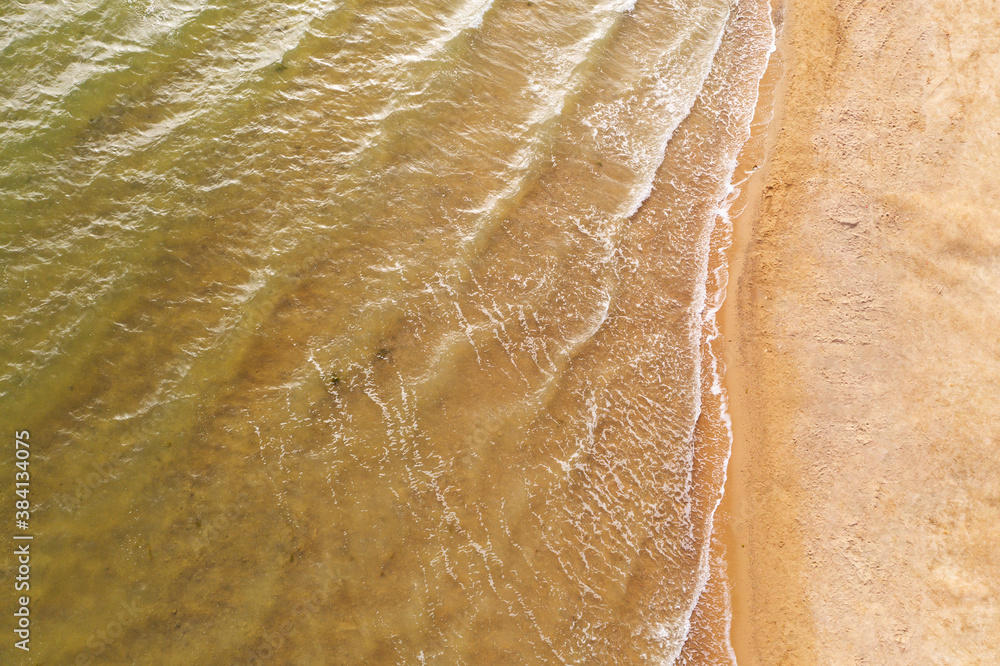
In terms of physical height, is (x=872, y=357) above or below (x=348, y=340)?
above

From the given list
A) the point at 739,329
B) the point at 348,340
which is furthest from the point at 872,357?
the point at 348,340

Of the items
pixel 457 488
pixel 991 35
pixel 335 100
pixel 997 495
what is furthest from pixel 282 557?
pixel 991 35

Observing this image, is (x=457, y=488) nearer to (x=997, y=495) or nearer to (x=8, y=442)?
(x=8, y=442)

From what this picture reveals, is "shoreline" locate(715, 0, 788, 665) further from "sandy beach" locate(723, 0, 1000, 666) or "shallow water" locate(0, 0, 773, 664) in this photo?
"shallow water" locate(0, 0, 773, 664)

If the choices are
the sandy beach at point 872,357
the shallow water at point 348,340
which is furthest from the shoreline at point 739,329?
the shallow water at point 348,340

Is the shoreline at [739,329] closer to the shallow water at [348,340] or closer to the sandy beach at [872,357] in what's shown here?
the sandy beach at [872,357]

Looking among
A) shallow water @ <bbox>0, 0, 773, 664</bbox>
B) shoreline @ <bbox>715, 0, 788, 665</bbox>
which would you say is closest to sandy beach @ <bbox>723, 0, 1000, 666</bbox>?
shoreline @ <bbox>715, 0, 788, 665</bbox>

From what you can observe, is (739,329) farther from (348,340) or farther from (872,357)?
Answer: (348,340)
